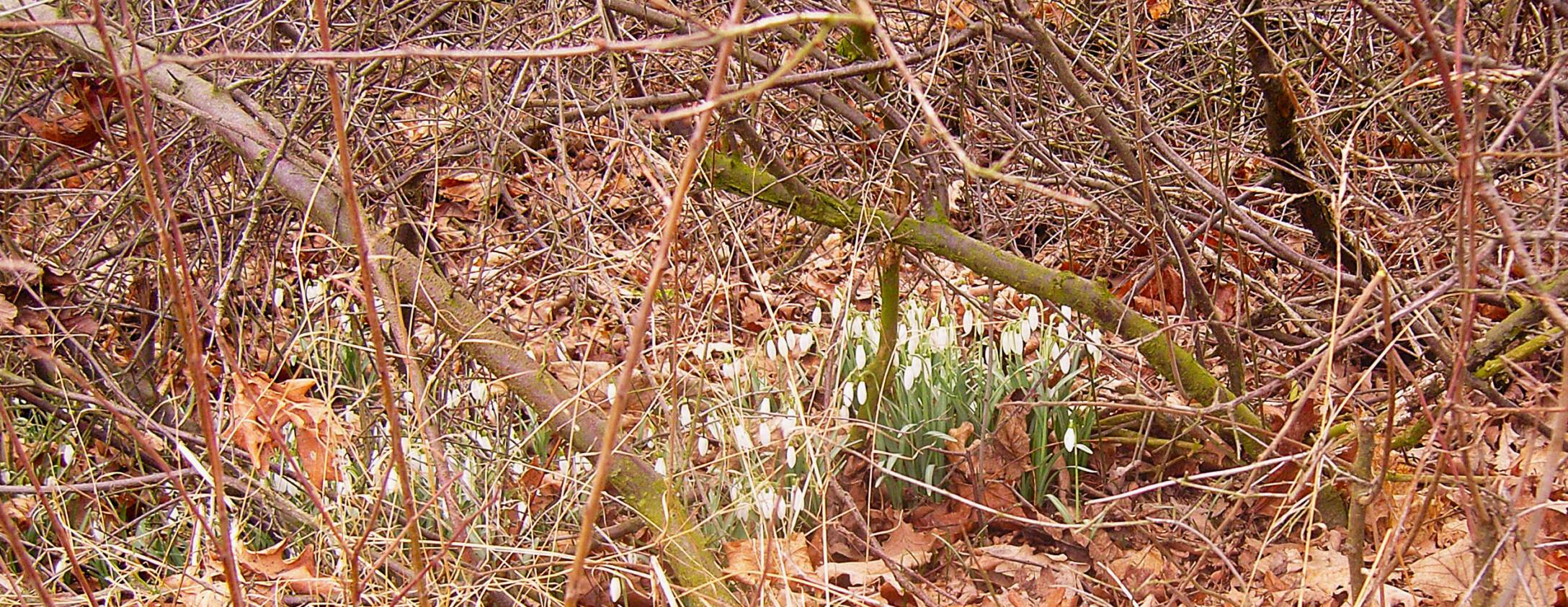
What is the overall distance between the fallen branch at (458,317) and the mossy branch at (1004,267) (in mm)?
616

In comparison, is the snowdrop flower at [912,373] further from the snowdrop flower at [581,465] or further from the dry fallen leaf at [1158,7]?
the dry fallen leaf at [1158,7]

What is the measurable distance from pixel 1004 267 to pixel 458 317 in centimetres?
122

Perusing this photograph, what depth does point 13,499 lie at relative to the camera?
303 centimetres

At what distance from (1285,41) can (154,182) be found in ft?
9.55

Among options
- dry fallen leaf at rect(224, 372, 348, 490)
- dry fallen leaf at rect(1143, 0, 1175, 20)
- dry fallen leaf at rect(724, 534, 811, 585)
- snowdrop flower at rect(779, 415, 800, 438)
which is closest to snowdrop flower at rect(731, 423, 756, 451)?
snowdrop flower at rect(779, 415, 800, 438)

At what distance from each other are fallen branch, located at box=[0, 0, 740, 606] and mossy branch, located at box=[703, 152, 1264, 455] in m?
0.62

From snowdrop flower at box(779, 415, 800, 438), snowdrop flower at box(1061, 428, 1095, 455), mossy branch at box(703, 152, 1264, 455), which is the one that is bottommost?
snowdrop flower at box(1061, 428, 1095, 455)

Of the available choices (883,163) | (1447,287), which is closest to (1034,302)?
(883,163)

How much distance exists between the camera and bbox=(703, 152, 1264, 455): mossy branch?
107 inches

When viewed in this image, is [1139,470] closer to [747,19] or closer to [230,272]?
[747,19]

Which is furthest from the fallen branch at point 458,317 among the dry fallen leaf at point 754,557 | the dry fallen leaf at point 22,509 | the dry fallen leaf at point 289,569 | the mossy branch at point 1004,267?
the dry fallen leaf at point 22,509

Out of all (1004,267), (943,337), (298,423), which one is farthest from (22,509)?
(1004,267)

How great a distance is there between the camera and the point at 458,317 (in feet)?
8.11

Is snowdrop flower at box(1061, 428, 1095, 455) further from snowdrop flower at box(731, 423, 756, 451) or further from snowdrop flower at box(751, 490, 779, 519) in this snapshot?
snowdrop flower at box(731, 423, 756, 451)
